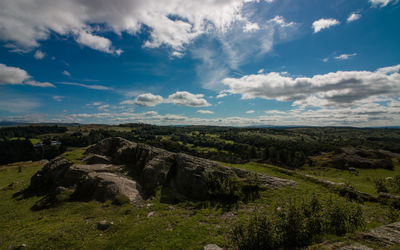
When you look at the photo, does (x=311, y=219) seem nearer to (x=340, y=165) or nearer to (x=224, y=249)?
(x=224, y=249)

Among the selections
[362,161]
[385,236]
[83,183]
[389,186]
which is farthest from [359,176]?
[83,183]

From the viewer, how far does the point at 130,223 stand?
1334 centimetres

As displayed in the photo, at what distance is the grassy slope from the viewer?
432 inches

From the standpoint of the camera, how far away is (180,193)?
19609 mm

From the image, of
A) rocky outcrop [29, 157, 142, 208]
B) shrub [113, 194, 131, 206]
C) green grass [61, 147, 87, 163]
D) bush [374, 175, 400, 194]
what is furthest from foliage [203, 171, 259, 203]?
green grass [61, 147, 87, 163]

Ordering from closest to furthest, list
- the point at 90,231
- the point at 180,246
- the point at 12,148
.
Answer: the point at 180,246 < the point at 90,231 < the point at 12,148

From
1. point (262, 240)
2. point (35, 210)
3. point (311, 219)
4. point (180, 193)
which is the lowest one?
point (35, 210)

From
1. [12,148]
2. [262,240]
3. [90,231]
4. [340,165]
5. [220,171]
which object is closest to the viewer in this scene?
[262,240]

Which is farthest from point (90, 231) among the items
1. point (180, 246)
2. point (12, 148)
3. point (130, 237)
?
point (12, 148)

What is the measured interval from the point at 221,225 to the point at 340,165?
94.7 m

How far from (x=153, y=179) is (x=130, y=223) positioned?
7.98m

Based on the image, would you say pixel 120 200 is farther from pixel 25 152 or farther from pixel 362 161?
pixel 25 152

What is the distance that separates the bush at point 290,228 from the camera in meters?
8.82

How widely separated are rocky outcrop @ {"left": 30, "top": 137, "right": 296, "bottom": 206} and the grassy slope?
5.39 feet
